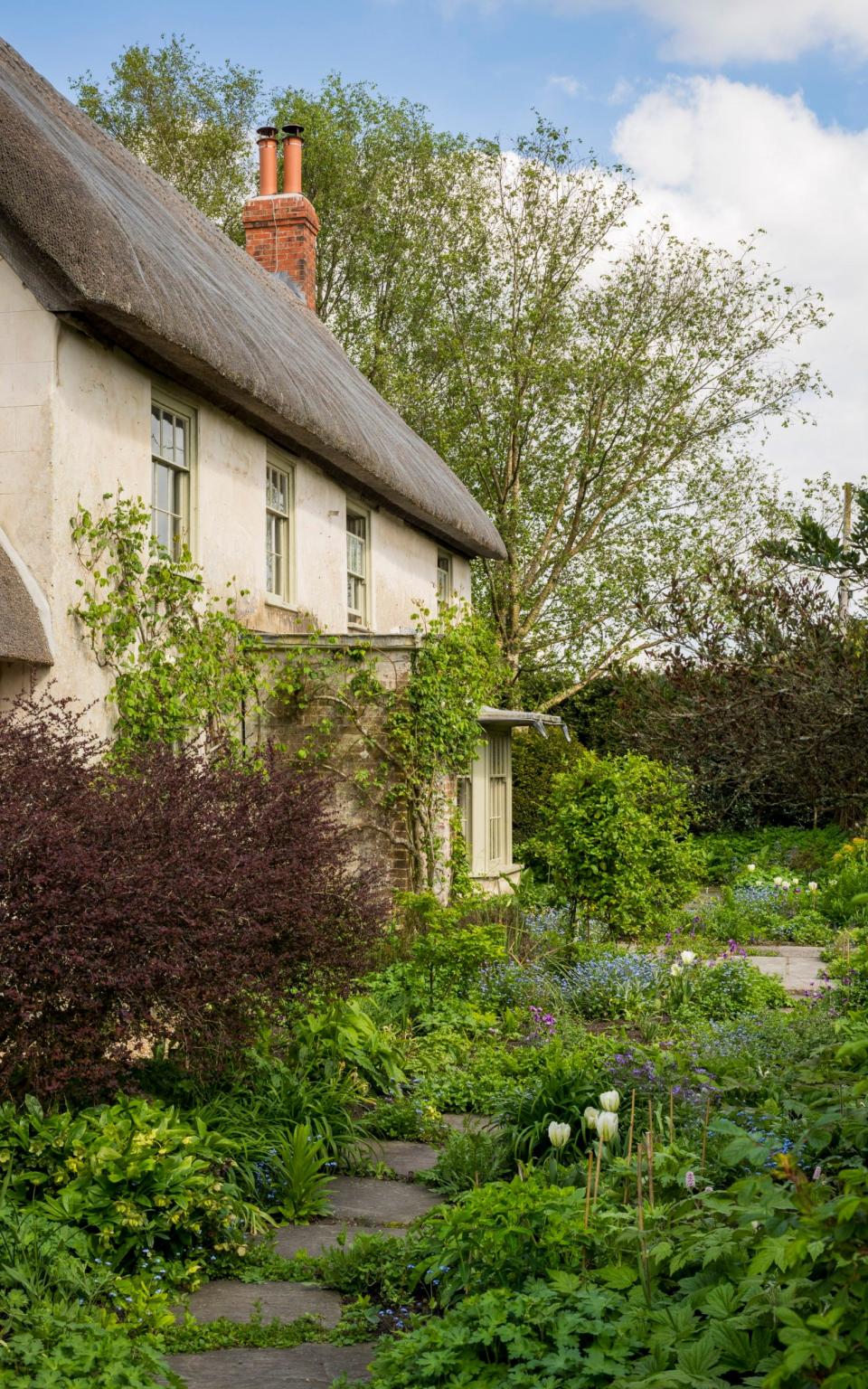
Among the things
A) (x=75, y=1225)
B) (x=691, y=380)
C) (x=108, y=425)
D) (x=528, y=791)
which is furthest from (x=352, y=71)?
(x=75, y=1225)

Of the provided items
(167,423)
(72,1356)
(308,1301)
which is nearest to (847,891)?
(167,423)

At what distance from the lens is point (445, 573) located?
59.4 feet

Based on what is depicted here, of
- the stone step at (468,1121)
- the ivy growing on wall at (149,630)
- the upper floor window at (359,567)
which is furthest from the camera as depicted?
the upper floor window at (359,567)

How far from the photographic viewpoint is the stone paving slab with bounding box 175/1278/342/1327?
13.0ft

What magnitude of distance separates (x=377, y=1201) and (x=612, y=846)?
17.0 feet

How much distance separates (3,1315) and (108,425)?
6299 millimetres

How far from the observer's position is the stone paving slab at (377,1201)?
15.9 feet

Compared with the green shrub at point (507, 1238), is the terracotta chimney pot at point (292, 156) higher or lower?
higher

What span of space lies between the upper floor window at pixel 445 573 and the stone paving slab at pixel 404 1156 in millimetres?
12280

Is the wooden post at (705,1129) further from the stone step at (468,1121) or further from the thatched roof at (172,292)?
the thatched roof at (172,292)

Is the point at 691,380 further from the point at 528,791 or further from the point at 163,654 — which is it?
the point at 163,654

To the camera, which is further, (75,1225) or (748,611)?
(748,611)

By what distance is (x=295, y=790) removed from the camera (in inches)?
259

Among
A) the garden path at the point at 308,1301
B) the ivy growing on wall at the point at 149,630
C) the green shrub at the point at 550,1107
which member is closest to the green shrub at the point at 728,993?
the green shrub at the point at 550,1107
